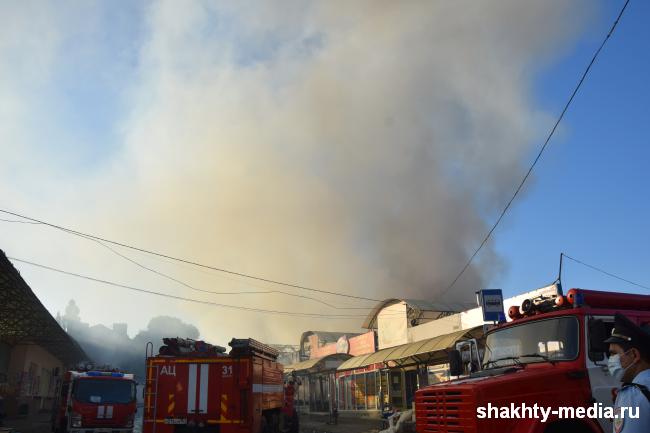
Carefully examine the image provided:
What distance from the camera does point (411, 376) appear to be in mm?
24828

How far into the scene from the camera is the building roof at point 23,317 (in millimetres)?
22550

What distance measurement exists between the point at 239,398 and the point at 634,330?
10.0 m

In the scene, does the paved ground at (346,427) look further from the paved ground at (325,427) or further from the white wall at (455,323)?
the white wall at (455,323)

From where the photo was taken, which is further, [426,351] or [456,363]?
[426,351]

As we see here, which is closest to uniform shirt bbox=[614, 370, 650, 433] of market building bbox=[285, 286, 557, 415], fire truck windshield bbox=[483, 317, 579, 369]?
fire truck windshield bbox=[483, 317, 579, 369]

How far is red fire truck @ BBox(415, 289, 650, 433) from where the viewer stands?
17.5ft

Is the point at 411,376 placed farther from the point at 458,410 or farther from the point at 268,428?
the point at 458,410

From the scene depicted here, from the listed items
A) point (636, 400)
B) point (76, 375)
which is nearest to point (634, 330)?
point (636, 400)

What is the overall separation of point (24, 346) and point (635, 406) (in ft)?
140

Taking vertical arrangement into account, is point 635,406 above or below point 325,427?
above

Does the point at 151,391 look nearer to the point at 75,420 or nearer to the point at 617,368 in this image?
the point at 75,420

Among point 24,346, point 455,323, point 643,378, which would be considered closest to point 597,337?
point 643,378

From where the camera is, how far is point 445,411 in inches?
226

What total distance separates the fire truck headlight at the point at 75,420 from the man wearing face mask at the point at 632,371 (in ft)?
54.0
